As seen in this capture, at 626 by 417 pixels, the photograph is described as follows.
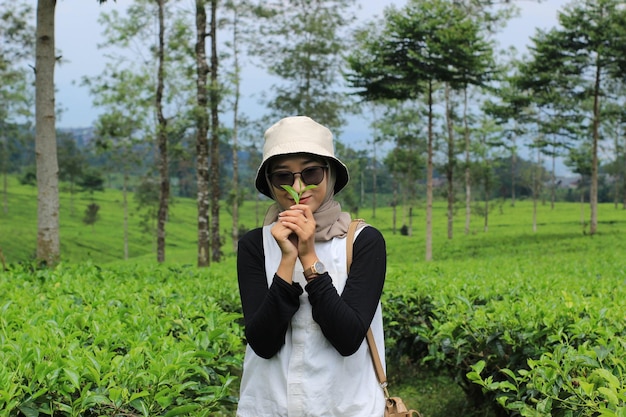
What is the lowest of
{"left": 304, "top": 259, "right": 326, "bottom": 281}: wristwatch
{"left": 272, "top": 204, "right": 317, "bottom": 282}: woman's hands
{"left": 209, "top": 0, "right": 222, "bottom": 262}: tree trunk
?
{"left": 304, "top": 259, "right": 326, "bottom": 281}: wristwatch

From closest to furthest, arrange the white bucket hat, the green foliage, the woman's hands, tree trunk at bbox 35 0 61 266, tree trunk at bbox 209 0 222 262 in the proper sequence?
the woman's hands → the white bucket hat → the green foliage → tree trunk at bbox 35 0 61 266 → tree trunk at bbox 209 0 222 262

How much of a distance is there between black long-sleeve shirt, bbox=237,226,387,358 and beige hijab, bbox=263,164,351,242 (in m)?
0.07

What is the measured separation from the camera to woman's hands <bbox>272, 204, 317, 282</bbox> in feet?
5.80

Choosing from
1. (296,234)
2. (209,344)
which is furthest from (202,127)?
(296,234)

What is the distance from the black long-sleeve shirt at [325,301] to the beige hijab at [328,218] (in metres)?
0.07

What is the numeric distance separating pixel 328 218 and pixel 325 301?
29cm

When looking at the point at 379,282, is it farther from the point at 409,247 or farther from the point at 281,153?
the point at 409,247

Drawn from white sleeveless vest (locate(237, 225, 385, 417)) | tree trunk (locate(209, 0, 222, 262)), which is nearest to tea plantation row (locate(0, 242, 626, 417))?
white sleeveless vest (locate(237, 225, 385, 417))

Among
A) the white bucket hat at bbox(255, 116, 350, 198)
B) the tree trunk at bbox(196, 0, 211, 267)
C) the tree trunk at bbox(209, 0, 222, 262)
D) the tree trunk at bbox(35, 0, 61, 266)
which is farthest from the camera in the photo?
the tree trunk at bbox(209, 0, 222, 262)

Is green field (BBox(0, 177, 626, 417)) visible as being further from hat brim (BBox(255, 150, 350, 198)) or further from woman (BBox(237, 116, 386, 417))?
hat brim (BBox(255, 150, 350, 198))

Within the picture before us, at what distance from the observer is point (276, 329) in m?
1.82

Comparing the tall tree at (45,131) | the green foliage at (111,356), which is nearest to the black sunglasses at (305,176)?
the green foliage at (111,356)

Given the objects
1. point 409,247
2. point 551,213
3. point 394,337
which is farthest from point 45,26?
point 551,213

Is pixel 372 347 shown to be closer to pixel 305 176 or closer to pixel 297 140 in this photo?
pixel 305 176
